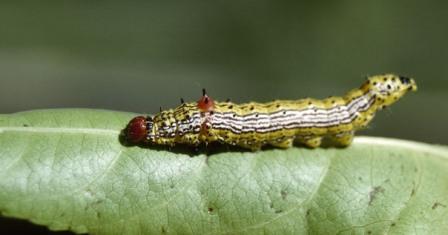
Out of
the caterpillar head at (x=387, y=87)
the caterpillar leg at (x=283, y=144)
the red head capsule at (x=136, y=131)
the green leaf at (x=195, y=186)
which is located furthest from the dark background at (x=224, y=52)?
the red head capsule at (x=136, y=131)

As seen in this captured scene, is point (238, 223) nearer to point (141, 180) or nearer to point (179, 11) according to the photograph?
point (141, 180)

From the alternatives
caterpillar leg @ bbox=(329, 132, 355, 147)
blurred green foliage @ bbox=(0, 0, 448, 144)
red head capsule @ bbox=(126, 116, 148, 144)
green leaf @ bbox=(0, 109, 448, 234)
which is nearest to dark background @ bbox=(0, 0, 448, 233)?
blurred green foliage @ bbox=(0, 0, 448, 144)

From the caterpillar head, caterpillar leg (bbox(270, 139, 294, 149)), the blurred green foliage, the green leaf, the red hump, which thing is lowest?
the green leaf

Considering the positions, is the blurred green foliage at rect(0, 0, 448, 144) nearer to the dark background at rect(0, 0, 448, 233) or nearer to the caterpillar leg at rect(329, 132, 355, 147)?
the dark background at rect(0, 0, 448, 233)

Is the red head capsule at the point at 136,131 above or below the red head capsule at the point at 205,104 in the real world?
below

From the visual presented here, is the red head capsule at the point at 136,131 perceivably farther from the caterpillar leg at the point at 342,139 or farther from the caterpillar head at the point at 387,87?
the caterpillar head at the point at 387,87

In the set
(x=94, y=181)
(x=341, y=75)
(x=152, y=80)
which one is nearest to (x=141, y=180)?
(x=94, y=181)

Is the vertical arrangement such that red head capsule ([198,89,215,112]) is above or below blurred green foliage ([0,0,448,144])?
below

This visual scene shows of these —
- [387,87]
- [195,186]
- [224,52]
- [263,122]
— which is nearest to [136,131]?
[195,186]
